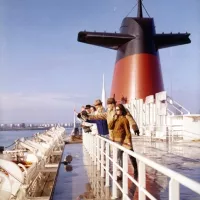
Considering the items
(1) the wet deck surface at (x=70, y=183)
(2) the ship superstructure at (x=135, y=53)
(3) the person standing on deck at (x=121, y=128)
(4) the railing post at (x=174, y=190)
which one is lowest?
(1) the wet deck surface at (x=70, y=183)

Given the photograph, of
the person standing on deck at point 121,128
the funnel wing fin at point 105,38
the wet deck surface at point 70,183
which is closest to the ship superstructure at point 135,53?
the funnel wing fin at point 105,38

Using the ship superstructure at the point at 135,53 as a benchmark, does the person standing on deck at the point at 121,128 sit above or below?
below

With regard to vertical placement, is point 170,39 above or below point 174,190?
above

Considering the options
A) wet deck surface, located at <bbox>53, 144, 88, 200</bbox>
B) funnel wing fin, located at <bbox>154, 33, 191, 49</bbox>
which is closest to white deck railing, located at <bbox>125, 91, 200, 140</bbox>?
funnel wing fin, located at <bbox>154, 33, 191, 49</bbox>

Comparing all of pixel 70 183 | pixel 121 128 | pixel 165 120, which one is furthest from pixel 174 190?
pixel 165 120

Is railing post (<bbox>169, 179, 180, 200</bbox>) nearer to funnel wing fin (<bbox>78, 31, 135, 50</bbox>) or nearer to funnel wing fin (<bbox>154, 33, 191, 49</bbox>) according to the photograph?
funnel wing fin (<bbox>78, 31, 135, 50</bbox>)

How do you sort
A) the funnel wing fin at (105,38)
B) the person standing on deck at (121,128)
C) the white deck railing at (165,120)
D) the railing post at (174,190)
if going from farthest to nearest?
the funnel wing fin at (105,38) < the white deck railing at (165,120) < the person standing on deck at (121,128) < the railing post at (174,190)

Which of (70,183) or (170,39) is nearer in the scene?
(70,183)

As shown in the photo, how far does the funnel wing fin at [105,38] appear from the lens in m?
20.0

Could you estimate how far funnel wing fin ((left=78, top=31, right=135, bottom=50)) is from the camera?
20000 millimetres

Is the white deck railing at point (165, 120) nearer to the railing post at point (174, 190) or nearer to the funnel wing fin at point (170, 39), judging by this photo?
the funnel wing fin at point (170, 39)

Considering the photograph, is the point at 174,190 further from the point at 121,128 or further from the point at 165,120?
the point at 165,120

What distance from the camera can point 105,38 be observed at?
20484 mm

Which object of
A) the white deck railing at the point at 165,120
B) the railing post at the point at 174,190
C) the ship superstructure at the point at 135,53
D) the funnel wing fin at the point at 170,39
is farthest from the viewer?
the funnel wing fin at the point at 170,39
